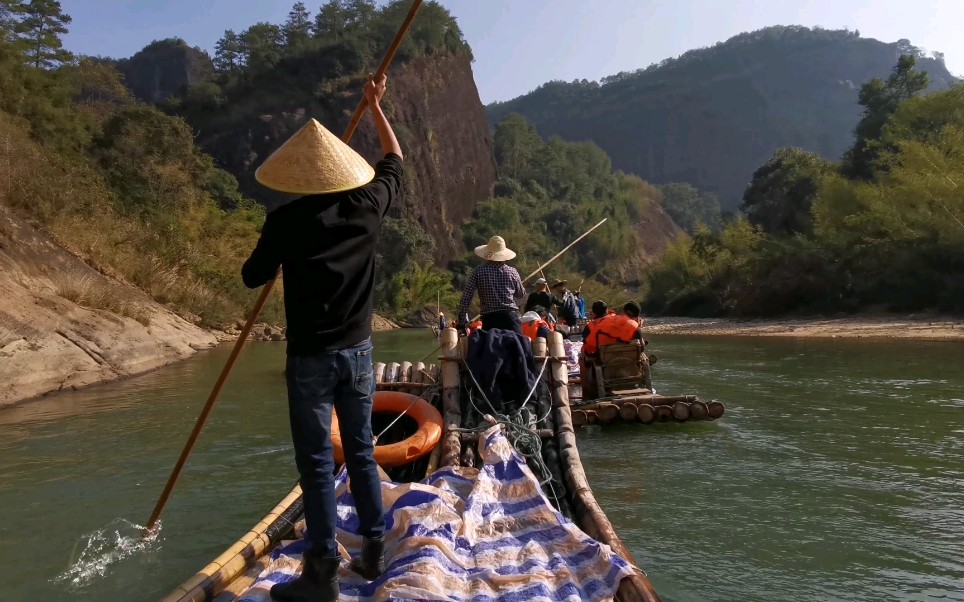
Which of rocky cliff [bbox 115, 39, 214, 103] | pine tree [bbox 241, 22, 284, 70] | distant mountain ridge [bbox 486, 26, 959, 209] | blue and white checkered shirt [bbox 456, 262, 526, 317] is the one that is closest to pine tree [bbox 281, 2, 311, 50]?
pine tree [bbox 241, 22, 284, 70]

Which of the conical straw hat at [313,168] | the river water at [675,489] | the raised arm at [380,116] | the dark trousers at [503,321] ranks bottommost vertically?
the river water at [675,489]

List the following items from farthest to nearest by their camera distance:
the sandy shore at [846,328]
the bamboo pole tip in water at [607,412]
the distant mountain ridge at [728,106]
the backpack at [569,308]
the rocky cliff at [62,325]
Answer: the distant mountain ridge at [728,106] → the sandy shore at [846,328] → the backpack at [569,308] → the rocky cliff at [62,325] → the bamboo pole tip in water at [607,412]

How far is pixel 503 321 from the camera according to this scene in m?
6.20

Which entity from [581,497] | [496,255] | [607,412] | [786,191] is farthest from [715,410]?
[786,191]

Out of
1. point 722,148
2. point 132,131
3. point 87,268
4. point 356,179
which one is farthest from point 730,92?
point 356,179

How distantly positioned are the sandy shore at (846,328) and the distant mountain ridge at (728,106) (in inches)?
3286

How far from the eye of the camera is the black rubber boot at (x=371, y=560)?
111 inches

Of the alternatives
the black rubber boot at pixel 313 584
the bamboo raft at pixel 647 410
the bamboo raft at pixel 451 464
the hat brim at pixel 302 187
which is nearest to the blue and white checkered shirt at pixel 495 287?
the bamboo raft at pixel 451 464

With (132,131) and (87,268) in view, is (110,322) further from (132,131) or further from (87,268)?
(132,131)

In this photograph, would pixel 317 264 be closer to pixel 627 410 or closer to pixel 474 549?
pixel 474 549

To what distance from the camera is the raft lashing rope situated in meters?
3.96

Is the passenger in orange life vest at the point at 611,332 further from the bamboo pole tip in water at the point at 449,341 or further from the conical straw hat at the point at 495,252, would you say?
the bamboo pole tip in water at the point at 449,341

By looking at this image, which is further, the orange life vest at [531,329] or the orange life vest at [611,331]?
the orange life vest at [611,331]

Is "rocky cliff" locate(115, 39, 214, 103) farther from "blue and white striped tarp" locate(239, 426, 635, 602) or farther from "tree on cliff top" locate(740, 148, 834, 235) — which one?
"blue and white striped tarp" locate(239, 426, 635, 602)
